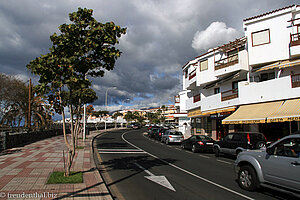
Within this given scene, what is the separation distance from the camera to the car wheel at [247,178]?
261 inches

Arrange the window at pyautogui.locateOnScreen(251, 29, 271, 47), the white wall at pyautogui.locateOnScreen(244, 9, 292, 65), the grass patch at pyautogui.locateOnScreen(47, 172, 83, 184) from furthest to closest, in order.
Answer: the window at pyautogui.locateOnScreen(251, 29, 271, 47)
the white wall at pyautogui.locateOnScreen(244, 9, 292, 65)
the grass patch at pyautogui.locateOnScreen(47, 172, 83, 184)

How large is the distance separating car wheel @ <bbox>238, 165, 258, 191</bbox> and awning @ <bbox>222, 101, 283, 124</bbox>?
28.9 feet

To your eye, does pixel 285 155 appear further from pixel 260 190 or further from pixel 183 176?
pixel 183 176

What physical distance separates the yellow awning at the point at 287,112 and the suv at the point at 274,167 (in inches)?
305

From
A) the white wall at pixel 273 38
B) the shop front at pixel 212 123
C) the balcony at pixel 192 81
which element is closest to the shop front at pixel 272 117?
the shop front at pixel 212 123

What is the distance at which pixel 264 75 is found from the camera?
19266 millimetres

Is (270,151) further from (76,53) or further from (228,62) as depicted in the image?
(228,62)

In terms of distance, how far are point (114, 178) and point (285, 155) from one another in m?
5.70

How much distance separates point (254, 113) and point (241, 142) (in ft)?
16.0

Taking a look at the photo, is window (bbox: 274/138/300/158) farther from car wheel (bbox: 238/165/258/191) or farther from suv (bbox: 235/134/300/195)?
car wheel (bbox: 238/165/258/191)

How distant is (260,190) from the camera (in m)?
7.02

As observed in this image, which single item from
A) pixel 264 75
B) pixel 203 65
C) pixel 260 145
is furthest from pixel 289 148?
pixel 203 65

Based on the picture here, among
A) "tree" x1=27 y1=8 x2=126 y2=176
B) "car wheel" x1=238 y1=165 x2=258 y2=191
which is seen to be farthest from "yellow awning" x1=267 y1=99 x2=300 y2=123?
"tree" x1=27 y1=8 x2=126 y2=176

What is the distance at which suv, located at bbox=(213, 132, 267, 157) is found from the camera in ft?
39.8
